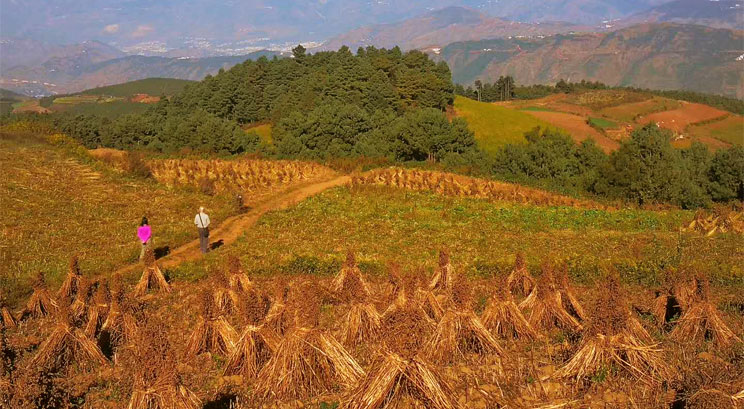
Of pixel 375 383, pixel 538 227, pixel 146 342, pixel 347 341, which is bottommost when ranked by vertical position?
pixel 538 227

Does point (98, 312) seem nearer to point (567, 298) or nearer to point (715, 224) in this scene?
point (567, 298)

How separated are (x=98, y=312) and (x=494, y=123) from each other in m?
65.9

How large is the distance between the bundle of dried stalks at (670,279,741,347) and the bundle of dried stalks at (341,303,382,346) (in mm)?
6925

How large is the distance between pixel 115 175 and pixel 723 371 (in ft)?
108

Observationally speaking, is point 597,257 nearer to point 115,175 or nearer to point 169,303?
point 169,303

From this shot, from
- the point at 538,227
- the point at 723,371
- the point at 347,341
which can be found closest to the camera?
the point at 723,371

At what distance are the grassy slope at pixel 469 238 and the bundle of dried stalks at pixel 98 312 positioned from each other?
4.46 meters

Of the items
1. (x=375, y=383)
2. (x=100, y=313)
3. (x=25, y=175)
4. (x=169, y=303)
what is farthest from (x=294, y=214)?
(x=375, y=383)

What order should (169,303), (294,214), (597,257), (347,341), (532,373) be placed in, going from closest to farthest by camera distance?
(532,373), (347,341), (169,303), (597,257), (294,214)

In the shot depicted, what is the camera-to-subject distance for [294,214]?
25.8 m

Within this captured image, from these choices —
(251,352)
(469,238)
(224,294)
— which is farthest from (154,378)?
(469,238)

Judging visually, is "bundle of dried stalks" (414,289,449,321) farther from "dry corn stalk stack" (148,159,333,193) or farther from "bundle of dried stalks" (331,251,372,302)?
"dry corn stalk stack" (148,159,333,193)

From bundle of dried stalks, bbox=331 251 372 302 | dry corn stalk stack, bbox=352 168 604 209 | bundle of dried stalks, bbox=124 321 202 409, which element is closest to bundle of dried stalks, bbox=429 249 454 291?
bundle of dried stalks, bbox=331 251 372 302

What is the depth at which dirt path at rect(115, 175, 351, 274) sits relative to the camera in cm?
1898
